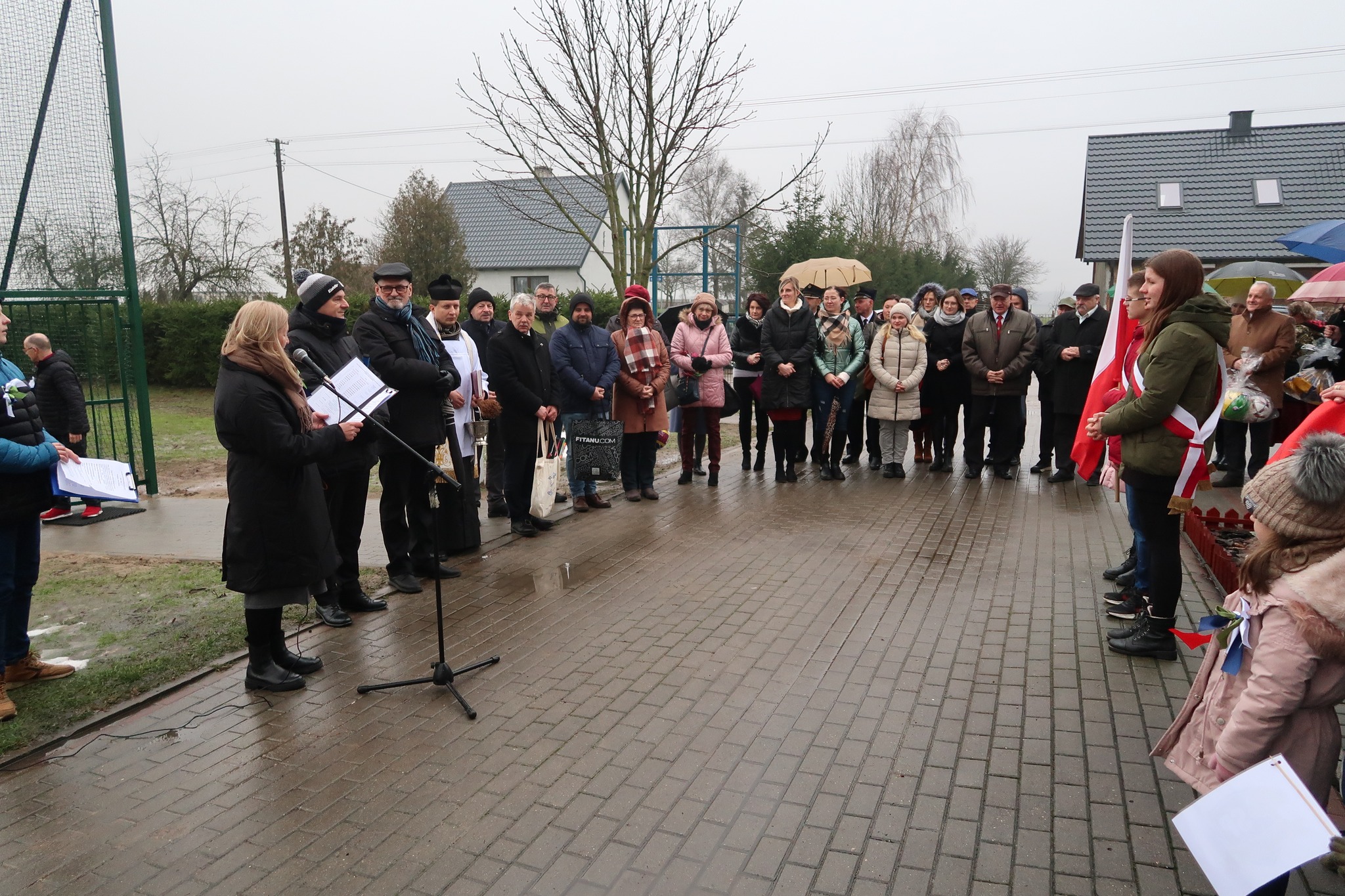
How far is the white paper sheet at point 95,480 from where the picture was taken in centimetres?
454

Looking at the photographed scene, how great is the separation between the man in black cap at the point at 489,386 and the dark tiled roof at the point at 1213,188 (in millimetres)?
20535

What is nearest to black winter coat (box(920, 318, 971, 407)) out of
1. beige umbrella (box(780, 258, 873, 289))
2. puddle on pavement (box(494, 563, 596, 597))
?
beige umbrella (box(780, 258, 873, 289))

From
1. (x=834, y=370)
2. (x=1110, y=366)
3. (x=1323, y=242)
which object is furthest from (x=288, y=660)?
(x=1323, y=242)

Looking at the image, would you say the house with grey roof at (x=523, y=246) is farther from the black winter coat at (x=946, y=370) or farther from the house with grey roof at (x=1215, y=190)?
the black winter coat at (x=946, y=370)

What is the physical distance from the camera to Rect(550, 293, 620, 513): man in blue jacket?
27.8 feet

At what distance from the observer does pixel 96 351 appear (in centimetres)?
901

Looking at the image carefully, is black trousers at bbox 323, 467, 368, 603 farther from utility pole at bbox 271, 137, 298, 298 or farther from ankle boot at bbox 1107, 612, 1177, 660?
utility pole at bbox 271, 137, 298, 298

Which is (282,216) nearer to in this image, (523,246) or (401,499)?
(523,246)

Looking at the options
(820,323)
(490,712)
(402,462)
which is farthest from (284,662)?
(820,323)

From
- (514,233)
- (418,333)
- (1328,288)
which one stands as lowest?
(418,333)

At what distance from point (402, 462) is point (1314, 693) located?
538 centimetres

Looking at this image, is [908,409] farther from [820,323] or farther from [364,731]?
[364,731]

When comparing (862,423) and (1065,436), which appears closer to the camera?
(1065,436)

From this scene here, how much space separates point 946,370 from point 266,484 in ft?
26.7
